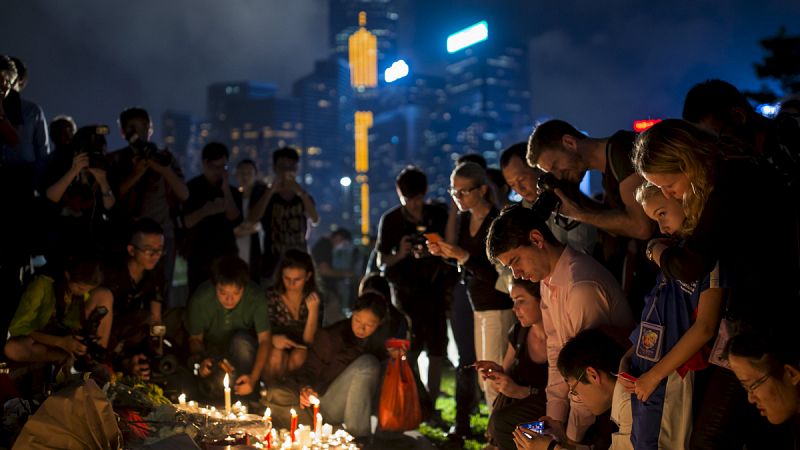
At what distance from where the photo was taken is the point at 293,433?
4.32 m

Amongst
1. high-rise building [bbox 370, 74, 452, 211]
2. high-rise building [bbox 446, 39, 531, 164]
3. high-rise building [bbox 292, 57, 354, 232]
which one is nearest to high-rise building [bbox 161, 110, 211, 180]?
high-rise building [bbox 292, 57, 354, 232]

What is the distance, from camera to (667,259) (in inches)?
110

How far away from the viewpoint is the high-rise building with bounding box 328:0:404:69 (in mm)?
142000

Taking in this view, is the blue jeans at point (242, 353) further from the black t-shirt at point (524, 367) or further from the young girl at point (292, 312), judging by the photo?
the black t-shirt at point (524, 367)

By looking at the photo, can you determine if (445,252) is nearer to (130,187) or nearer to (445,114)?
(130,187)

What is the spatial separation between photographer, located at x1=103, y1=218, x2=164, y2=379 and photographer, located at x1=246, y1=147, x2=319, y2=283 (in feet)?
4.60

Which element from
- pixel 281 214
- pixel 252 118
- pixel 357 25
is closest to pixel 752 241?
pixel 281 214

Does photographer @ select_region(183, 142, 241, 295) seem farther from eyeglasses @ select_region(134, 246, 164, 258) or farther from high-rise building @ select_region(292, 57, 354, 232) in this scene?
high-rise building @ select_region(292, 57, 354, 232)

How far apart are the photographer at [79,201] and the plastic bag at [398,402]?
2382 mm

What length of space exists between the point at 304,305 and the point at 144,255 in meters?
1.28

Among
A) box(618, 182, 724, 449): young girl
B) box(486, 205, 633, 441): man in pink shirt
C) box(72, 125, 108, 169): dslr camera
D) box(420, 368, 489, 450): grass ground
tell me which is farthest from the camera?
box(72, 125, 108, 169): dslr camera

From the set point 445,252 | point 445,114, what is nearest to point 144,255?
point 445,252

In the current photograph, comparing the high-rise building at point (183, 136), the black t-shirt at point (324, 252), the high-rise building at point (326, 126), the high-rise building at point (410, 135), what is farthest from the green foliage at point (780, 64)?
the high-rise building at point (326, 126)

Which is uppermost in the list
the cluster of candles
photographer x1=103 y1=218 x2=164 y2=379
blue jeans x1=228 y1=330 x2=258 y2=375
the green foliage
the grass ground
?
the green foliage
